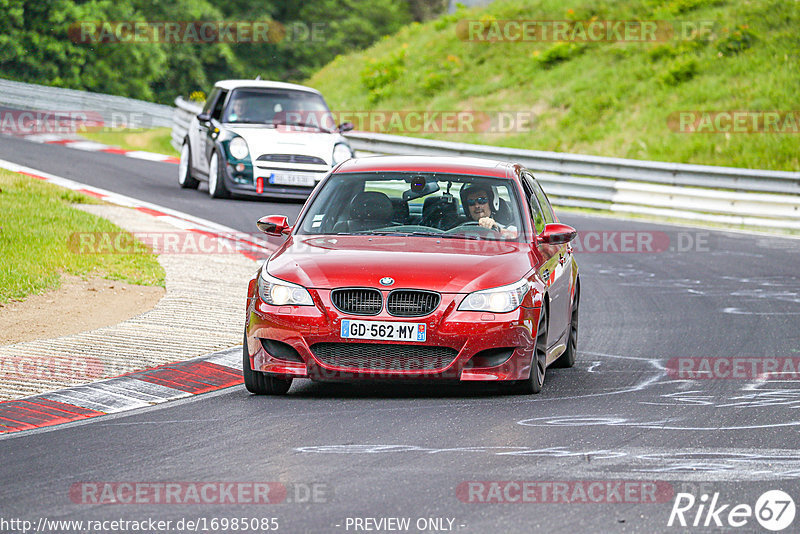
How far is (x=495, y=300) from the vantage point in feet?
25.7

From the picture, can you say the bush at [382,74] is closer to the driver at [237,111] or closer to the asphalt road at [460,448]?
the driver at [237,111]

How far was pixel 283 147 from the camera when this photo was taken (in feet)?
64.1

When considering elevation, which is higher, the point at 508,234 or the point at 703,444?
the point at 508,234

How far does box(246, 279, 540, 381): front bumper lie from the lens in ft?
25.3

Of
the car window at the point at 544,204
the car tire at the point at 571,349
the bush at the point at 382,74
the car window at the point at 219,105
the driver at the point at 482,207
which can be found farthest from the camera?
the bush at the point at 382,74

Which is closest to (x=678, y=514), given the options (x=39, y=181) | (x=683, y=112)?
(x=39, y=181)

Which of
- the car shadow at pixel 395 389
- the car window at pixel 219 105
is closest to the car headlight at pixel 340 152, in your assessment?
the car window at pixel 219 105

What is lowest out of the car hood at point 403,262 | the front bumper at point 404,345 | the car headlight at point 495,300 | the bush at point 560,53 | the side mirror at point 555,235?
the front bumper at point 404,345

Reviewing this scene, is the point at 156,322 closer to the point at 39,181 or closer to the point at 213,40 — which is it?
the point at 39,181

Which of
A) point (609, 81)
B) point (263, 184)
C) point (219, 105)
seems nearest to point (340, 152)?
point (263, 184)

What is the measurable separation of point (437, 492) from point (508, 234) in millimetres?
3369

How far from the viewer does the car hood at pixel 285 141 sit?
64.0ft

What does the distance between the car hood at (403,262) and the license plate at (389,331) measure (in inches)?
9.0

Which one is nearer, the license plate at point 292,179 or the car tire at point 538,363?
the car tire at point 538,363
